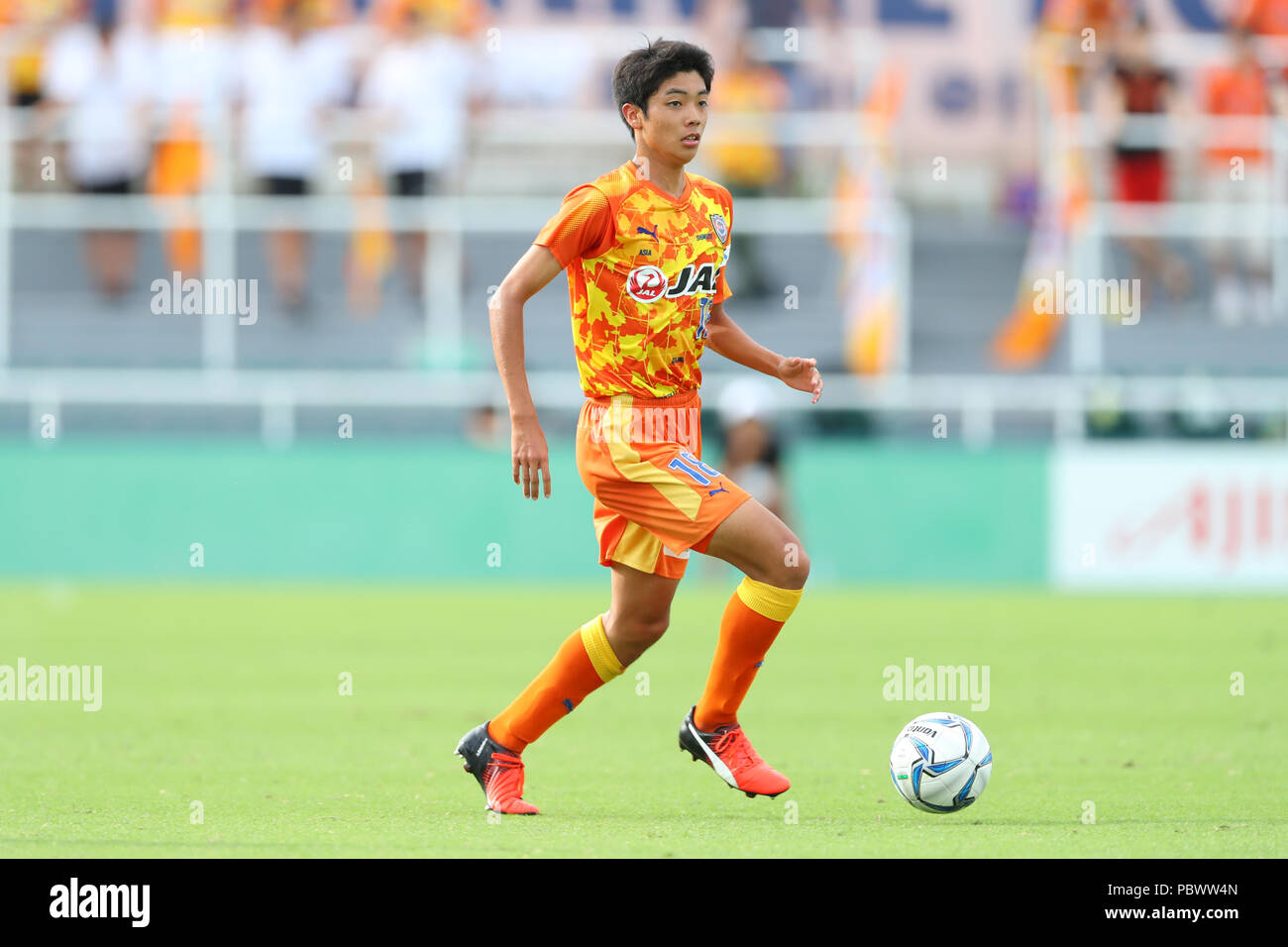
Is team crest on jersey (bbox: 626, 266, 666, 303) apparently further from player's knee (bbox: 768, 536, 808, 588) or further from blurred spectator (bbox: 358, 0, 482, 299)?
blurred spectator (bbox: 358, 0, 482, 299)

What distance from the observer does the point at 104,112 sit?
1762 centimetres

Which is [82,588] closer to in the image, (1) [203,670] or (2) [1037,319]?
(1) [203,670]

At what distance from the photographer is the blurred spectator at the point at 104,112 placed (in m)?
17.6

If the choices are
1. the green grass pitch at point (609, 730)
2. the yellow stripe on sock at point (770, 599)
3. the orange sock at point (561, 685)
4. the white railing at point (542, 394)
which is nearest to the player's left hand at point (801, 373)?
the yellow stripe on sock at point (770, 599)

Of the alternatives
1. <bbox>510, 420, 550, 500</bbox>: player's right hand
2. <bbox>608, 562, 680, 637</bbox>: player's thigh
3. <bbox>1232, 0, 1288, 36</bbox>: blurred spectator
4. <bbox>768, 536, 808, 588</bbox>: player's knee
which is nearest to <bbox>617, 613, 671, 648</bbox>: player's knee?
<bbox>608, 562, 680, 637</bbox>: player's thigh

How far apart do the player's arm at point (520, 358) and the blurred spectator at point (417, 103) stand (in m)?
11.5

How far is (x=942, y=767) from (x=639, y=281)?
6.20ft

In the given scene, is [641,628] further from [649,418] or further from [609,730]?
[609,730]

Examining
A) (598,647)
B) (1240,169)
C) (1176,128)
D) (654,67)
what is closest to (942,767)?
(598,647)

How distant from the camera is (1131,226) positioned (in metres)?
18.0

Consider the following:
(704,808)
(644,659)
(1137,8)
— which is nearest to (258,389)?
(644,659)

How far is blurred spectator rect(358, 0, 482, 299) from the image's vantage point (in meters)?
17.6

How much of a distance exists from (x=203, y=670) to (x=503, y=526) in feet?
18.7

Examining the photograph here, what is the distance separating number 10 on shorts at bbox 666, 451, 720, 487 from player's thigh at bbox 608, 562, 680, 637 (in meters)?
0.40
